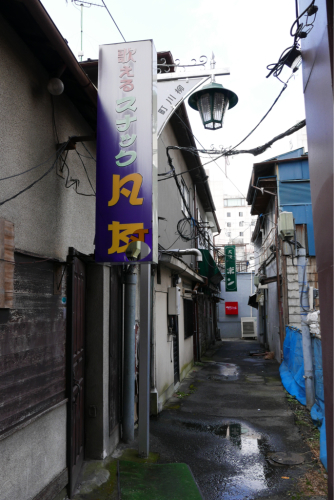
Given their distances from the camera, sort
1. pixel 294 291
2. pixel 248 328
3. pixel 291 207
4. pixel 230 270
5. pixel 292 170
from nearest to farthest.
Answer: pixel 294 291 → pixel 291 207 → pixel 292 170 → pixel 230 270 → pixel 248 328

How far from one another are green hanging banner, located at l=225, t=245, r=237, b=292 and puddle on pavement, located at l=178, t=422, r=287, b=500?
856 inches

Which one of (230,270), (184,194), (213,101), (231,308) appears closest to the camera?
(213,101)

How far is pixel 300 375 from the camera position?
1080 cm

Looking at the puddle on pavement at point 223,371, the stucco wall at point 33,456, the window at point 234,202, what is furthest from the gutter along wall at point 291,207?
the window at point 234,202

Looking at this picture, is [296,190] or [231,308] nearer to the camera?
[296,190]

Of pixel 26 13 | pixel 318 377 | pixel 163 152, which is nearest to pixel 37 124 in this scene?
pixel 26 13

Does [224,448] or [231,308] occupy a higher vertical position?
[231,308]

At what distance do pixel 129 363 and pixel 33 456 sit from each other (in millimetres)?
3082

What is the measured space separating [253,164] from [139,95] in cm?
1271

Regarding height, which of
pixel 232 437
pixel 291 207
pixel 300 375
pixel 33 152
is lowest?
pixel 232 437

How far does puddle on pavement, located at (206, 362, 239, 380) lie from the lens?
15105 millimetres

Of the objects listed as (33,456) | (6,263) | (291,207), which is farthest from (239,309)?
(6,263)

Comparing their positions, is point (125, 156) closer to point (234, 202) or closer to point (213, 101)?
point (213, 101)

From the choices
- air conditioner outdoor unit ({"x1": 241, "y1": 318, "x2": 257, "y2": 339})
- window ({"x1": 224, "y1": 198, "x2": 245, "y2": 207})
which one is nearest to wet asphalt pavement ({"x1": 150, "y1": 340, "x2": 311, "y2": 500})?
air conditioner outdoor unit ({"x1": 241, "y1": 318, "x2": 257, "y2": 339})
